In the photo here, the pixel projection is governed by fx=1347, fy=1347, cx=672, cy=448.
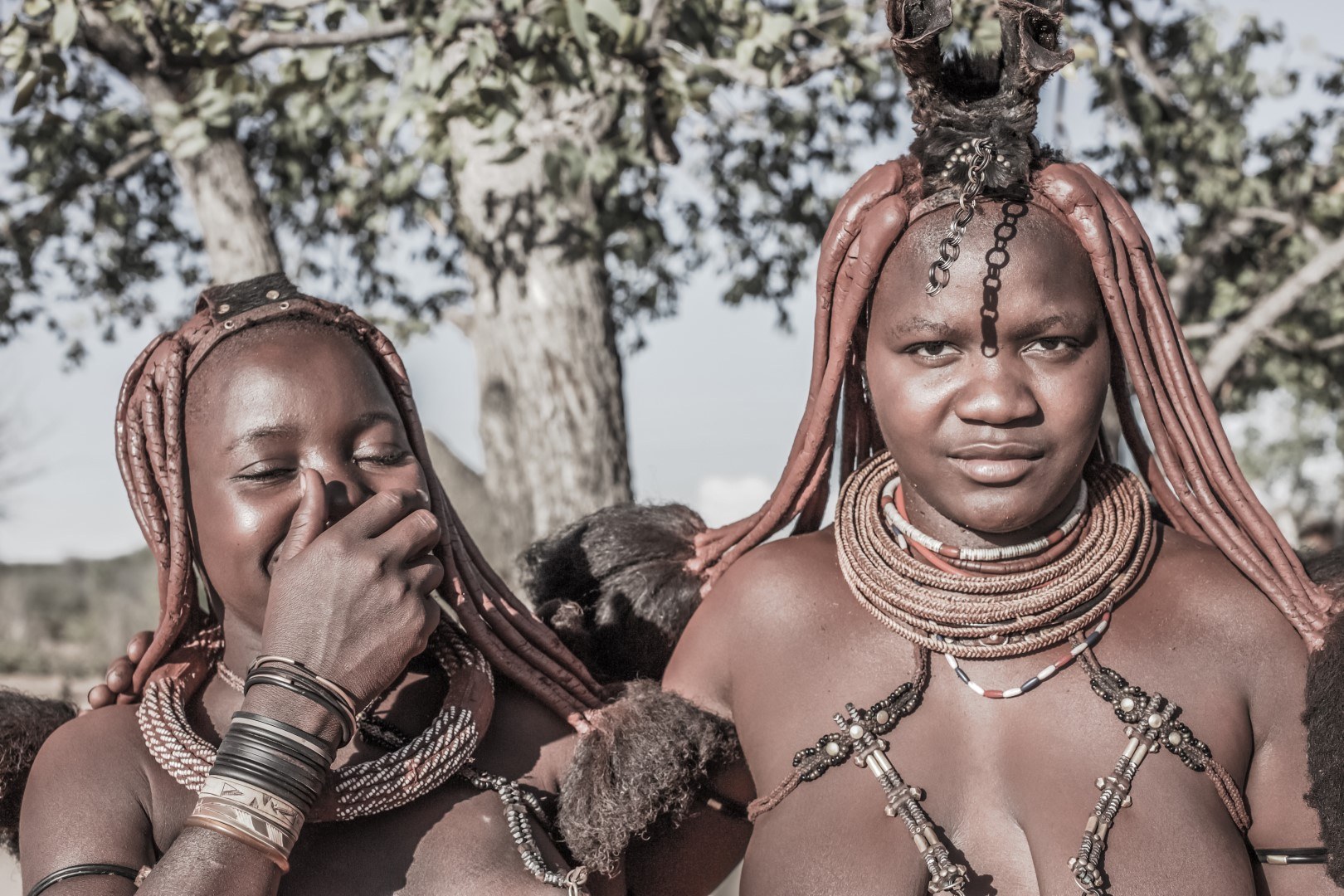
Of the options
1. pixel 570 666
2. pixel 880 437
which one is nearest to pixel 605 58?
pixel 880 437

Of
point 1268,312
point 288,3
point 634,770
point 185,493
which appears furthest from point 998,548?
point 1268,312

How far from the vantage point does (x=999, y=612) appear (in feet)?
7.38

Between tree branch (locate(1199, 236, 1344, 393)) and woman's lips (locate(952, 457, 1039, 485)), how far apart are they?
15.1 feet

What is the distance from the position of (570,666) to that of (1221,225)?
6.04 meters

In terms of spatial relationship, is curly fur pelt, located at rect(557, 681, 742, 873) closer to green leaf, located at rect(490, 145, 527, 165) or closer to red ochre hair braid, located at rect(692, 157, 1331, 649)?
red ochre hair braid, located at rect(692, 157, 1331, 649)

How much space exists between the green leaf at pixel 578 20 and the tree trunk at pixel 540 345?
4.89 ft

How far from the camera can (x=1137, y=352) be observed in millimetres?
2297

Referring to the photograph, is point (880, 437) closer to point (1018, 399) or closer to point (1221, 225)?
point (1018, 399)

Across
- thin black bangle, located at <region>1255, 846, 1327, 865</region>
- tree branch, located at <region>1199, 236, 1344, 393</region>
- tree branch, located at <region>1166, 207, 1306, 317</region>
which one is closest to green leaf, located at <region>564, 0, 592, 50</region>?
thin black bangle, located at <region>1255, 846, 1327, 865</region>

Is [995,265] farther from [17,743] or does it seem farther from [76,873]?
[17,743]

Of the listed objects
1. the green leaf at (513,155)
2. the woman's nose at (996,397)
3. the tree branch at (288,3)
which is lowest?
the woman's nose at (996,397)

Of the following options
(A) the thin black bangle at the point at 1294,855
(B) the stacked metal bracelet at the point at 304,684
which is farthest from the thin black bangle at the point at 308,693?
(A) the thin black bangle at the point at 1294,855

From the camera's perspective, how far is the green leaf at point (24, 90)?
397cm

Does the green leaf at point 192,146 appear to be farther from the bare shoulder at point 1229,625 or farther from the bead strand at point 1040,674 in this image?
the bare shoulder at point 1229,625
